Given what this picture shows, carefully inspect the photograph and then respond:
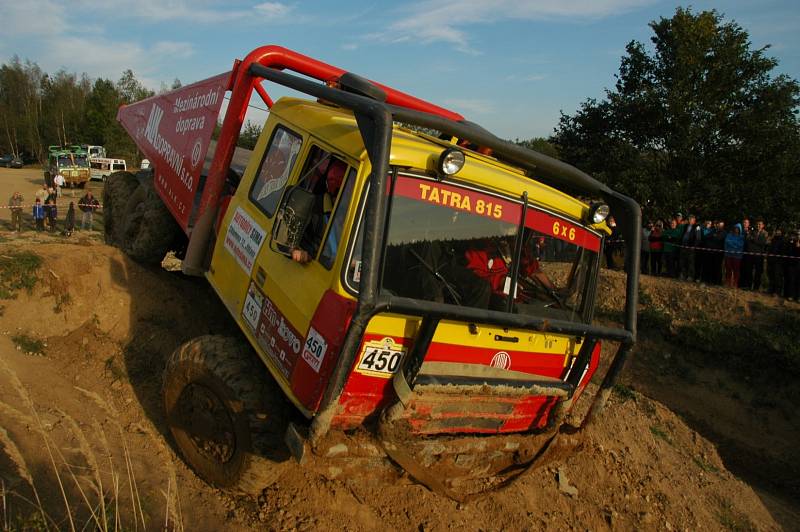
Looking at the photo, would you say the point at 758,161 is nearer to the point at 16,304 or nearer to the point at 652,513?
the point at 652,513

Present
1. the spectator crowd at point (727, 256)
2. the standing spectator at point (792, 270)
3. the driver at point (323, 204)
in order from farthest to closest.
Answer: the spectator crowd at point (727, 256) → the standing spectator at point (792, 270) → the driver at point (323, 204)

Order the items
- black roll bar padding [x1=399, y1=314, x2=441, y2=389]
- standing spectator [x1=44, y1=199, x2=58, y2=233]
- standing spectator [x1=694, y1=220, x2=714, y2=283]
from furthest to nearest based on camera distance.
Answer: standing spectator [x1=44, y1=199, x2=58, y2=233] → standing spectator [x1=694, y1=220, x2=714, y2=283] → black roll bar padding [x1=399, y1=314, x2=441, y2=389]

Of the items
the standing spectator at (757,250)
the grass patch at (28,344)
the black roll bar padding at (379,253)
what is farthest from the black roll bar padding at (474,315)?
the standing spectator at (757,250)

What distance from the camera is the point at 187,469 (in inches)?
165

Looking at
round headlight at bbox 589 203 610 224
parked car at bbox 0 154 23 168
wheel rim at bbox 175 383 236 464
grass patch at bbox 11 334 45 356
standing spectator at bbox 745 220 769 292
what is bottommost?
parked car at bbox 0 154 23 168

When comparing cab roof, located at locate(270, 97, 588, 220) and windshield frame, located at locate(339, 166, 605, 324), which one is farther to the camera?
cab roof, located at locate(270, 97, 588, 220)

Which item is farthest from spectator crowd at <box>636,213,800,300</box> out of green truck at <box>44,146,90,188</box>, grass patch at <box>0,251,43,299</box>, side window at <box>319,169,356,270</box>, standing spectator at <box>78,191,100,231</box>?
green truck at <box>44,146,90,188</box>

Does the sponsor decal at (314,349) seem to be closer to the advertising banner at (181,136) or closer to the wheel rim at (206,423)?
the wheel rim at (206,423)

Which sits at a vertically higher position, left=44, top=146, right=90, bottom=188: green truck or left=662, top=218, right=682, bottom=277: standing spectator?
left=662, top=218, right=682, bottom=277: standing spectator

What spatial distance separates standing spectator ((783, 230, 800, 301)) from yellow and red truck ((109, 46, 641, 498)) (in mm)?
9141

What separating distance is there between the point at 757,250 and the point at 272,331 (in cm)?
1164

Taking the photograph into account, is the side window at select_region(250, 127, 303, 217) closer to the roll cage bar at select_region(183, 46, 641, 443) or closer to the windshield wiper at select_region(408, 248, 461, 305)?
the roll cage bar at select_region(183, 46, 641, 443)

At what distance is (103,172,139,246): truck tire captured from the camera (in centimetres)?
775

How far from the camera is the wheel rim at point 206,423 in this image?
3.79 meters
